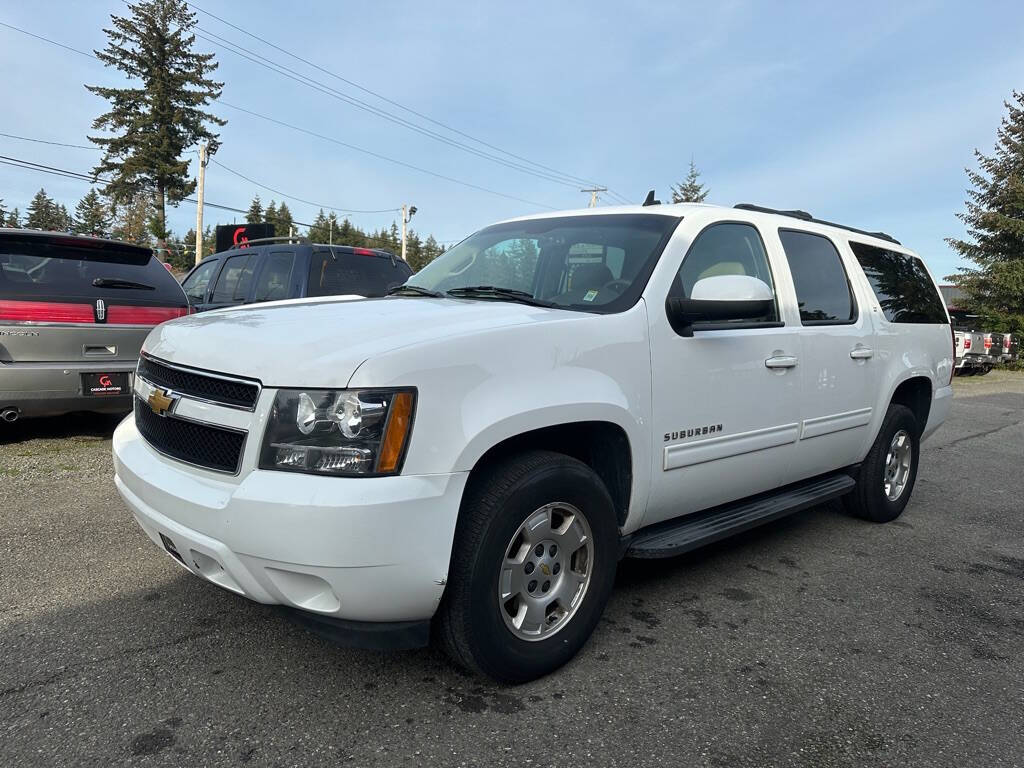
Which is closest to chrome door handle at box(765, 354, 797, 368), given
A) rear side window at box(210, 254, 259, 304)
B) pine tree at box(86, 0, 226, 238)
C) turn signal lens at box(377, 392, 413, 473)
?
turn signal lens at box(377, 392, 413, 473)

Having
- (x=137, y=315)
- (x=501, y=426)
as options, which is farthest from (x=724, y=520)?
(x=137, y=315)

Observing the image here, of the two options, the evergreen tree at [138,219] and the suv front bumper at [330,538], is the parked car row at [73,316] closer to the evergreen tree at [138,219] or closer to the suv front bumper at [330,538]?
the suv front bumper at [330,538]

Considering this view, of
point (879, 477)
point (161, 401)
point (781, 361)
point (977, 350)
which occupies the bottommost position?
point (879, 477)

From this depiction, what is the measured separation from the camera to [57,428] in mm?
6383

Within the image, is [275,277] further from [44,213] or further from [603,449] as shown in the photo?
[44,213]

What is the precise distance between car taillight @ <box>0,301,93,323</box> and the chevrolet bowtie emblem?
125 inches

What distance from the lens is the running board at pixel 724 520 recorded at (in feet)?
9.57

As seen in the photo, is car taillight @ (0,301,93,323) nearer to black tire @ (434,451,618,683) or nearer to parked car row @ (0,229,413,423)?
parked car row @ (0,229,413,423)

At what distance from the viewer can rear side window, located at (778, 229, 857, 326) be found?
3.74 meters

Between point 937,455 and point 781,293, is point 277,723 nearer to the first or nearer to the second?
point 781,293

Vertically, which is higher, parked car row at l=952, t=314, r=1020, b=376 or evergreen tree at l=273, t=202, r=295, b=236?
evergreen tree at l=273, t=202, r=295, b=236

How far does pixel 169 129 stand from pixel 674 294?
48546 millimetres

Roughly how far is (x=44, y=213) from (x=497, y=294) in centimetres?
11615

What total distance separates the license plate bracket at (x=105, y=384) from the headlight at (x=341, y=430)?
3877 millimetres
